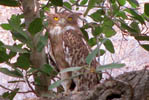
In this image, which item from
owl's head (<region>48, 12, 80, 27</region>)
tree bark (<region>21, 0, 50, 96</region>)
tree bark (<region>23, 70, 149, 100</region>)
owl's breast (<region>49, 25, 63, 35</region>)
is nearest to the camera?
tree bark (<region>23, 70, 149, 100</region>)

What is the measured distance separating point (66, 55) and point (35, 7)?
2.81 ft

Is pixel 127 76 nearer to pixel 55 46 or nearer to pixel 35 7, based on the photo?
pixel 35 7

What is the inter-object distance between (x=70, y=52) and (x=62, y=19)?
360mm

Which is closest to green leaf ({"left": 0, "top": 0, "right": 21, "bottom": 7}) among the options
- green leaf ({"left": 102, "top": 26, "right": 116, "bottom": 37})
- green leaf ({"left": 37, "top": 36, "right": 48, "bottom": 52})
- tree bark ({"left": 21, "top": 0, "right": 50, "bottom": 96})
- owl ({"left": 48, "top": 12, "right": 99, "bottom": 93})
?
tree bark ({"left": 21, "top": 0, "right": 50, "bottom": 96})

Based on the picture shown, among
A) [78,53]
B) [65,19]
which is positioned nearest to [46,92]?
[78,53]

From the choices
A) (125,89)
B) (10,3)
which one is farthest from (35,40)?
(125,89)

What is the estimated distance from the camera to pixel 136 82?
1.42 meters

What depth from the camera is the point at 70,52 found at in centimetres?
264

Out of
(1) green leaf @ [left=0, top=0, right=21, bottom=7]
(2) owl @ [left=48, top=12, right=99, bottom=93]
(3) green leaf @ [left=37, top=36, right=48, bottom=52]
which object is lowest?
(2) owl @ [left=48, top=12, right=99, bottom=93]

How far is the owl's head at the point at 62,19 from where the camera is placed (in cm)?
287

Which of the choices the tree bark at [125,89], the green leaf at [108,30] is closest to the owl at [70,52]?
the green leaf at [108,30]

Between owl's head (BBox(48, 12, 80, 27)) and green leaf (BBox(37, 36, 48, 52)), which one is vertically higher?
green leaf (BBox(37, 36, 48, 52))

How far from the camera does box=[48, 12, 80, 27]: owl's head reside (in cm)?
287

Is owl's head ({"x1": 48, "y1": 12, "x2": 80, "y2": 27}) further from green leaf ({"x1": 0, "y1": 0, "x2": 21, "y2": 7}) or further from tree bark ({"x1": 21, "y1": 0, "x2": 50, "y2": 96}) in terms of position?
green leaf ({"x1": 0, "y1": 0, "x2": 21, "y2": 7})
